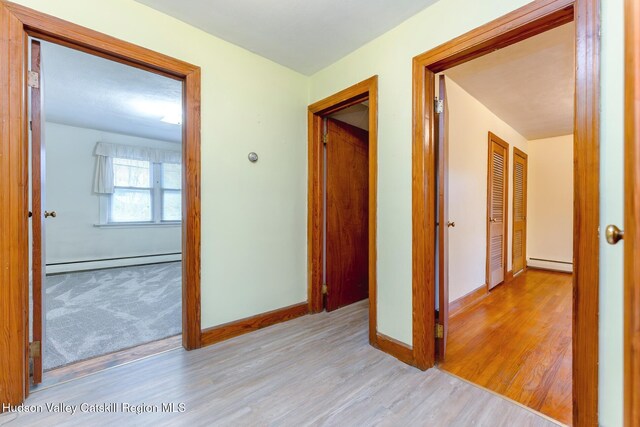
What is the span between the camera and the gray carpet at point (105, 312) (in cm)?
202

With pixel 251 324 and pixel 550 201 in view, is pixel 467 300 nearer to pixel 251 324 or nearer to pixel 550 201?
pixel 251 324

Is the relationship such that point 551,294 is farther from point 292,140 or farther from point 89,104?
point 89,104

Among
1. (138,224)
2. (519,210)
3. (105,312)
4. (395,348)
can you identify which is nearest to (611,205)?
(395,348)

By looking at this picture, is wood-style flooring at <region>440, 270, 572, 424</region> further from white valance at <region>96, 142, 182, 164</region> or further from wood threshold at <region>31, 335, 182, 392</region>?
white valance at <region>96, 142, 182, 164</region>

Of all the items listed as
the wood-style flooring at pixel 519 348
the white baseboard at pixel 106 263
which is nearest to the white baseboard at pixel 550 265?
the wood-style flooring at pixel 519 348

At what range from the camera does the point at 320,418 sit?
1328mm

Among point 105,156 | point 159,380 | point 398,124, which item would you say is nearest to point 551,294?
point 398,124

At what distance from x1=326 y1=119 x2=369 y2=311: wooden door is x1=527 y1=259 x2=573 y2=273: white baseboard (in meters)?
3.66

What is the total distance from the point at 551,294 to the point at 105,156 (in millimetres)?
6832

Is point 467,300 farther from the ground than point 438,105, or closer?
closer

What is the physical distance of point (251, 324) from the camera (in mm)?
2264

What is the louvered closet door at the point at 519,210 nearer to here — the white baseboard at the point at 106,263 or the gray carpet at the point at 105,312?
the gray carpet at the point at 105,312

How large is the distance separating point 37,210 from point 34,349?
0.76 m

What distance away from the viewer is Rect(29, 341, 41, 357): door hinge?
1.49m
